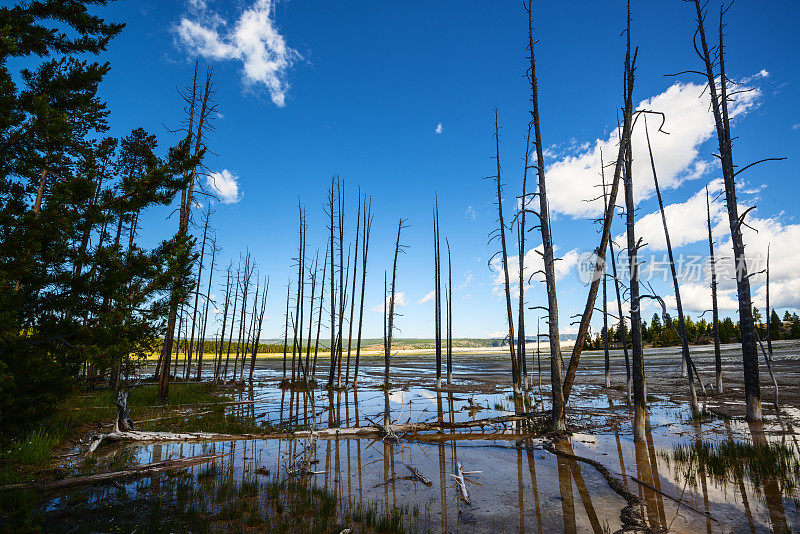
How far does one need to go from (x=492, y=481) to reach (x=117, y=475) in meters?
7.74

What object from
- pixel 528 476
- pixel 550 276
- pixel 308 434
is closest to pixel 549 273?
pixel 550 276

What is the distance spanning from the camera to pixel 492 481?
7.52 meters

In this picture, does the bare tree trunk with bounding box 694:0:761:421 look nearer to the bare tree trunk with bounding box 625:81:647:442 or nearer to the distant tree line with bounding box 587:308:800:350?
the bare tree trunk with bounding box 625:81:647:442

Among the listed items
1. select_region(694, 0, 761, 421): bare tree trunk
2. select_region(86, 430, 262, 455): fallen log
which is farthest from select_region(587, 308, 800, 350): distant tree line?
select_region(86, 430, 262, 455): fallen log

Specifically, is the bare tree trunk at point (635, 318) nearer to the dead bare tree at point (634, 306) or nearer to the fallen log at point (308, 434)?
the dead bare tree at point (634, 306)

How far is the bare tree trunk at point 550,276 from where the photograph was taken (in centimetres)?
1102

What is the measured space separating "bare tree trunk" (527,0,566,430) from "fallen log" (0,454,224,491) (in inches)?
392

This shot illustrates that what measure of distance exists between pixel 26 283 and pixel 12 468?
4.59 metres

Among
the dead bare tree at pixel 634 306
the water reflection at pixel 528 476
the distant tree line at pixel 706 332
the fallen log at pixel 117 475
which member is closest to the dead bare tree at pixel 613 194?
the dead bare tree at pixel 634 306

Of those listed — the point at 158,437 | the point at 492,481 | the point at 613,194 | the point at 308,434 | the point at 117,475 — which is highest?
the point at 613,194

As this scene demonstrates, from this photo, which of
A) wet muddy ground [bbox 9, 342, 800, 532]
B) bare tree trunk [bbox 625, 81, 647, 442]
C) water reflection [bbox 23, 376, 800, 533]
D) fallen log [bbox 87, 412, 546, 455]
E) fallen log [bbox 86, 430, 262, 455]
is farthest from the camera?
fallen log [bbox 87, 412, 546, 455]

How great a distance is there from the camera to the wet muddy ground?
554cm

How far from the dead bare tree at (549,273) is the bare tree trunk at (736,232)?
20.1ft

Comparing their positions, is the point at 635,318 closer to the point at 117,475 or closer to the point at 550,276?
the point at 550,276
